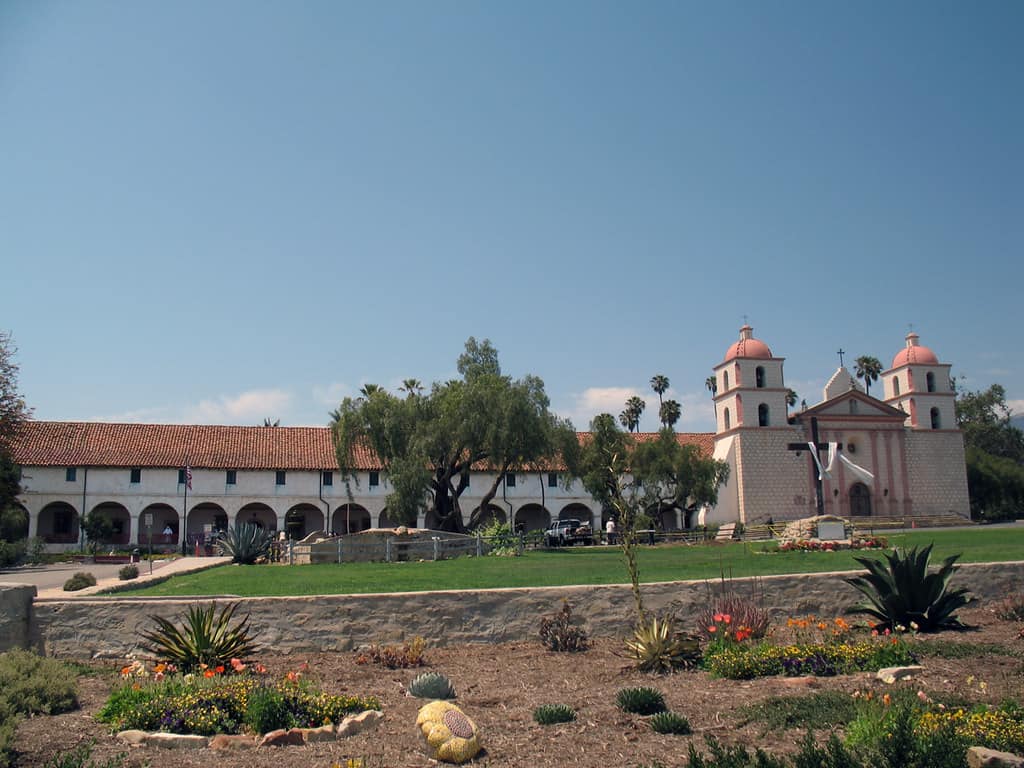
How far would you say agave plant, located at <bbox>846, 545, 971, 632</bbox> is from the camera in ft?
31.9

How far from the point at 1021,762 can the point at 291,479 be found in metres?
46.3

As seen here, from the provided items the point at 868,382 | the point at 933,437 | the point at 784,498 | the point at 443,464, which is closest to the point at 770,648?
the point at 443,464

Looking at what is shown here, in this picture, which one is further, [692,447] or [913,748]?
[692,447]

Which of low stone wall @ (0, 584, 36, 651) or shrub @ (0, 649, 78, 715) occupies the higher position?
low stone wall @ (0, 584, 36, 651)

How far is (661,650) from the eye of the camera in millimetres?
8352

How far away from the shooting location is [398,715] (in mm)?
6867

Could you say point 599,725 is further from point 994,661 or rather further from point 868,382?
point 868,382

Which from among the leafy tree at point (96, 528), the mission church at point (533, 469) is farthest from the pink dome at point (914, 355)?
the leafy tree at point (96, 528)

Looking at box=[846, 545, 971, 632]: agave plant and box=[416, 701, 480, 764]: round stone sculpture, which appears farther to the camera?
box=[846, 545, 971, 632]: agave plant

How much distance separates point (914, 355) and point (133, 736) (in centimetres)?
6161

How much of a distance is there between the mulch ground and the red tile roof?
37.1 m

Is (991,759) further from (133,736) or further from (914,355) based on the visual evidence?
(914,355)

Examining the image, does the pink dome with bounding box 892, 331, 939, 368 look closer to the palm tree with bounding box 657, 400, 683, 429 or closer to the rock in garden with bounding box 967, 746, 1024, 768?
the palm tree with bounding box 657, 400, 683, 429

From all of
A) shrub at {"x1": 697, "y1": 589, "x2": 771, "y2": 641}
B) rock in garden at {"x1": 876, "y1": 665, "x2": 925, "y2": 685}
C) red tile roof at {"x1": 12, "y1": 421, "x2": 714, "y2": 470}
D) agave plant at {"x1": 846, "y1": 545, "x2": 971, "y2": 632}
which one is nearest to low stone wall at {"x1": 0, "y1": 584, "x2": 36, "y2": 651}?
shrub at {"x1": 697, "y1": 589, "x2": 771, "y2": 641}
